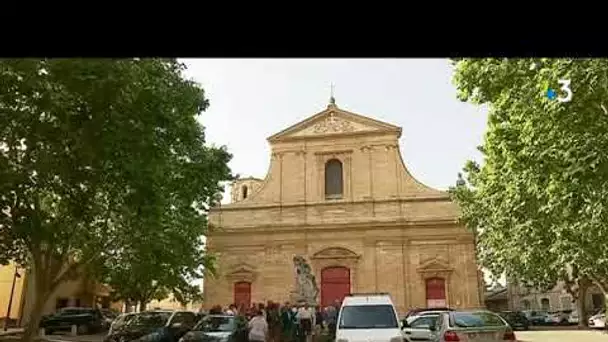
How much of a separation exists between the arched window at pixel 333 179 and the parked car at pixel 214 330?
19.8 m

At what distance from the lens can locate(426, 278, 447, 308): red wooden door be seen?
35.3 meters

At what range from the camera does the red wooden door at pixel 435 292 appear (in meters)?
35.3

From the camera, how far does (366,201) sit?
3719 centimetres

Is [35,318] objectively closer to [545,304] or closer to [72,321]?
[72,321]

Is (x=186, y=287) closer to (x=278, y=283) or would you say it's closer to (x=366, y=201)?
(x=278, y=283)

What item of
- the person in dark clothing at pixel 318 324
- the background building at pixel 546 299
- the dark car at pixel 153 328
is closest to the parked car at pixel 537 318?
the background building at pixel 546 299

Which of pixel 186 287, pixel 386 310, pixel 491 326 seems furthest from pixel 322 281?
pixel 491 326

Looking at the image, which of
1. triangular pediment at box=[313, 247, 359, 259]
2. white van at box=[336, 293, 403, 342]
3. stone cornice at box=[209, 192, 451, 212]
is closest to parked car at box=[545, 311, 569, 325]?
stone cornice at box=[209, 192, 451, 212]

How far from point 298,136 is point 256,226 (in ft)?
20.0

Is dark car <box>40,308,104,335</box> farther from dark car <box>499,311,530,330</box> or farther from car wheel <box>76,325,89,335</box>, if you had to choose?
dark car <box>499,311,530,330</box>

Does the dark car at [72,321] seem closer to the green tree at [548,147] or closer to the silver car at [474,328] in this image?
the green tree at [548,147]

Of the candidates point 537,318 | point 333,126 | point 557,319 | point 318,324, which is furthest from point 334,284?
point 537,318

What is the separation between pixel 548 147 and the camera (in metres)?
15.3

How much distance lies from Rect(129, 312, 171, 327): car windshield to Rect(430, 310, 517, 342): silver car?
10.2m
